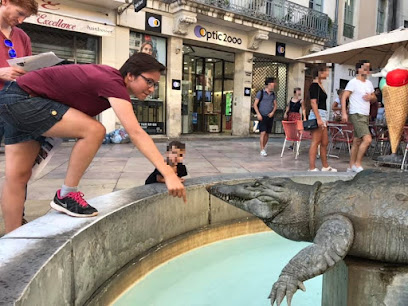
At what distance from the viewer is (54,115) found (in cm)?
209

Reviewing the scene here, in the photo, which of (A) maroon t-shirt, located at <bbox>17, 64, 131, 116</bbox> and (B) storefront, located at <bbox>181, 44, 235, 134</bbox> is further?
(B) storefront, located at <bbox>181, 44, 235, 134</bbox>

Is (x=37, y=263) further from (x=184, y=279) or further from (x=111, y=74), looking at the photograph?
(x=184, y=279)

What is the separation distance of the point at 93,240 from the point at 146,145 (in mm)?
581

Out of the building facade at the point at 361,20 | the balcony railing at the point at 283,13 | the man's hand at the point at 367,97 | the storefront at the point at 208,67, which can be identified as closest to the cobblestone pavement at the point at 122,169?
the man's hand at the point at 367,97

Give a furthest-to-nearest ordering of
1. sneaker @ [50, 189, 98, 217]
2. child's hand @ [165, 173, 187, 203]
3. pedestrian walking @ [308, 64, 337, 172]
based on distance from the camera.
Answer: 1. pedestrian walking @ [308, 64, 337, 172]
2. sneaker @ [50, 189, 98, 217]
3. child's hand @ [165, 173, 187, 203]

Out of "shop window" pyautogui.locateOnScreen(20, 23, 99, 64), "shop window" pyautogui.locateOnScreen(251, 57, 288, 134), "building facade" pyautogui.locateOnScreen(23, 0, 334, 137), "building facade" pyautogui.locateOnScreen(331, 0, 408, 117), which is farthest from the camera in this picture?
"building facade" pyautogui.locateOnScreen(331, 0, 408, 117)

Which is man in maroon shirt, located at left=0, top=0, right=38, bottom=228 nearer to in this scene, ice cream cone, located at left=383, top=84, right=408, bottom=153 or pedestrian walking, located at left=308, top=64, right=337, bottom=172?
ice cream cone, located at left=383, top=84, right=408, bottom=153

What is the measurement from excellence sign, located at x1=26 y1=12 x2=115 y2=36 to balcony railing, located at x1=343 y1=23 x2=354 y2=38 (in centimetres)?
1395

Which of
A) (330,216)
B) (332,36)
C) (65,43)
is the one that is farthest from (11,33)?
(332,36)

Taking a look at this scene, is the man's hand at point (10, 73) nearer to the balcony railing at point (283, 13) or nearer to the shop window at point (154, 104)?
the shop window at point (154, 104)

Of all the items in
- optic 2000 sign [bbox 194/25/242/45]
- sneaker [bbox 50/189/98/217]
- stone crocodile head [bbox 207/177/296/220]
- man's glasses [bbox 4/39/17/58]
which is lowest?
sneaker [bbox 50/189/98/217]

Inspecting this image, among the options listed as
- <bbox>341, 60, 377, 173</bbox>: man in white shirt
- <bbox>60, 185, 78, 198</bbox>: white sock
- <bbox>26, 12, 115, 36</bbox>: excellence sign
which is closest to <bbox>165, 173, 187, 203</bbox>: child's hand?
<bbox>60, 185, 78, 198</bbox>: white sock

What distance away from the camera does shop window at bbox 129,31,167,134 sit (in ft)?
42.6

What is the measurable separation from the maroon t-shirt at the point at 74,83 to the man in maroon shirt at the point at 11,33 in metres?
0.17
